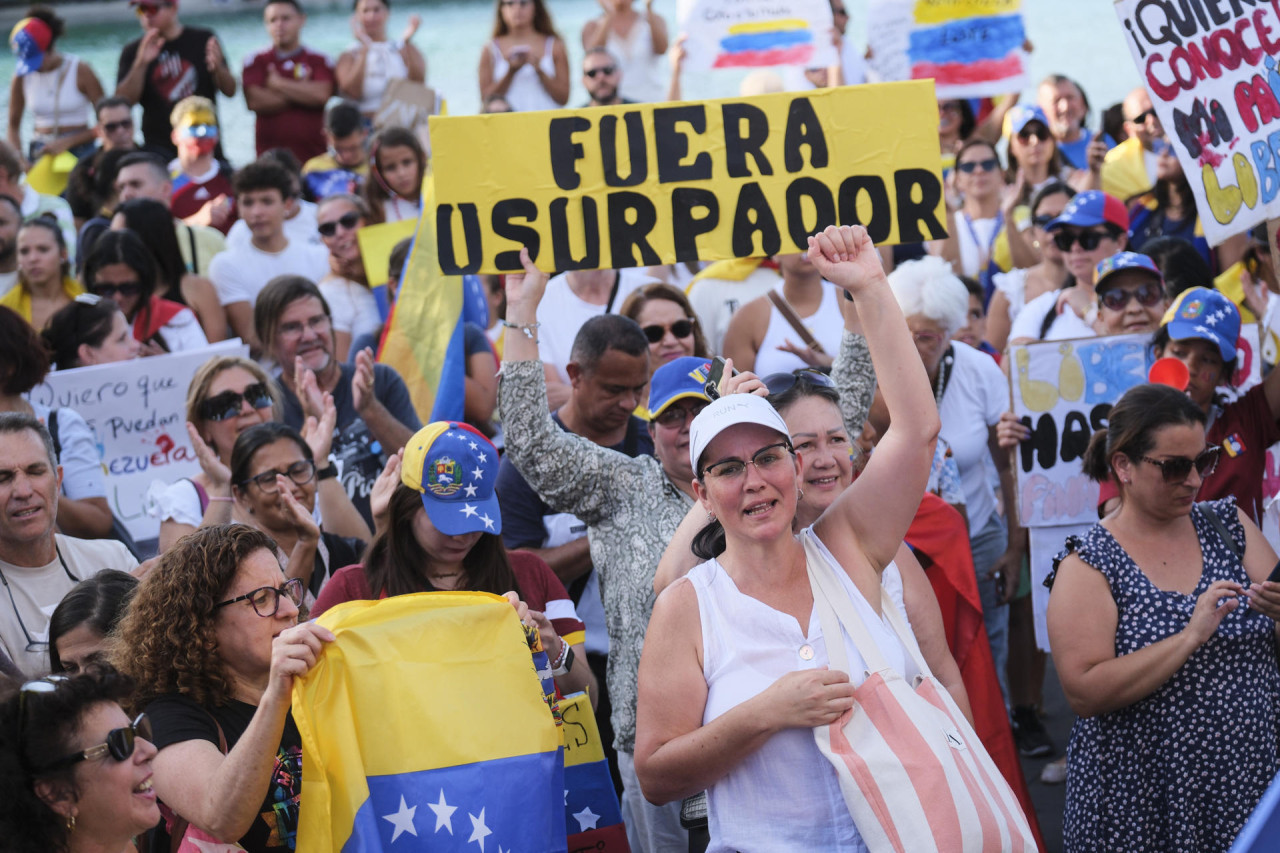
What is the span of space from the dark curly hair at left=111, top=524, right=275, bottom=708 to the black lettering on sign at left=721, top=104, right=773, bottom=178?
2201 mm

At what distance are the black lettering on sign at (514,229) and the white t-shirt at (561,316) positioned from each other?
151 centimetres

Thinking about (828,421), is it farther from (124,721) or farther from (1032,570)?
(1032,570)

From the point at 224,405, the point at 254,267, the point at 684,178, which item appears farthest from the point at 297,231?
the point at 684,178

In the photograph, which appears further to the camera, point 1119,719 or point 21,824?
point 1119,719

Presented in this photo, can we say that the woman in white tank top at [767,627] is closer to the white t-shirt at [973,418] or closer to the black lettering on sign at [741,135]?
the black lettering on sign at [741,135]

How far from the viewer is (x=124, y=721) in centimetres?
262

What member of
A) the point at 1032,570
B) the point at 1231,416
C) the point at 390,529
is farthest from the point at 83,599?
the point at 1231,416

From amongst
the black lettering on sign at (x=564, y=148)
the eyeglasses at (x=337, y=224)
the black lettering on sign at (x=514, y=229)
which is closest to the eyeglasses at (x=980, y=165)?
the eyeglasses at (x=337, y=224)

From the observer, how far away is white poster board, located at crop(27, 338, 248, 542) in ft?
18.0

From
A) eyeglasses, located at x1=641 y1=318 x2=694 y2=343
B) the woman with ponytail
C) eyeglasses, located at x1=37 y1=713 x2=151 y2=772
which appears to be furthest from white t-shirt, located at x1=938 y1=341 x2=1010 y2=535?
eyeglasses, located at x1=37 y1=713 x2=151 y2=772

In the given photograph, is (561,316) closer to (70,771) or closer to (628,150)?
(628,150)

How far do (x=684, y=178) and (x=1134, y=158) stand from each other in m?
5.38

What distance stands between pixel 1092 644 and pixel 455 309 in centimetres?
292

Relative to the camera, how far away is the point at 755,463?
274 cm
